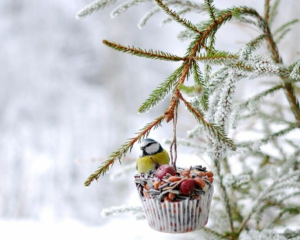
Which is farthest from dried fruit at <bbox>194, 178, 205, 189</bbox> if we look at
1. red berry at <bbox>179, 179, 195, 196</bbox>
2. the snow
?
the snow

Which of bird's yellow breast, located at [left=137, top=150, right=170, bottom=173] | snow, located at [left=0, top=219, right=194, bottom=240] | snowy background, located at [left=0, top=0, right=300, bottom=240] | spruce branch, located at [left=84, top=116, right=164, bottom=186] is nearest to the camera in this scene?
spruce branch, located at [left=84, top=116, right=164, bottom=186]

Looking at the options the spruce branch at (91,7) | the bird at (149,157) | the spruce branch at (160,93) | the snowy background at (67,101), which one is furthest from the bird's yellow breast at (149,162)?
the snowy background at (67,101)

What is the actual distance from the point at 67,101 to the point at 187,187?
3609 mm

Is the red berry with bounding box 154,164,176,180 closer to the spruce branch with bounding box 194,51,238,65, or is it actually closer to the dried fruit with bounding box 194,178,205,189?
the dried fruit with bounding box 194,178,205,189

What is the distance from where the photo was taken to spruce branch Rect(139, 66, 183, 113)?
0.37 m

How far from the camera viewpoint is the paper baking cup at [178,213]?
43cm

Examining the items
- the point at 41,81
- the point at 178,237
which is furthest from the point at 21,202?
the point at 178,237

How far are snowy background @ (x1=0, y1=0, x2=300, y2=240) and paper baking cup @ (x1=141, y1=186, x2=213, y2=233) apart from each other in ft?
8.29

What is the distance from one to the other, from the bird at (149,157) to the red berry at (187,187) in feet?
0.29

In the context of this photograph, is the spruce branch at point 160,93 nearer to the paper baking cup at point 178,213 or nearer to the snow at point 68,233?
the paper baking cup at point 178,213

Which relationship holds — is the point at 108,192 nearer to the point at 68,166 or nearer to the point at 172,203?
the point at 68,166

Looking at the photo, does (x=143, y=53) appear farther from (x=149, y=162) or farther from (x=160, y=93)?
(x=149, y=162)

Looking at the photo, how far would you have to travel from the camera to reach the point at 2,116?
370 cm

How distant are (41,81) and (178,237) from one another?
122 inches
